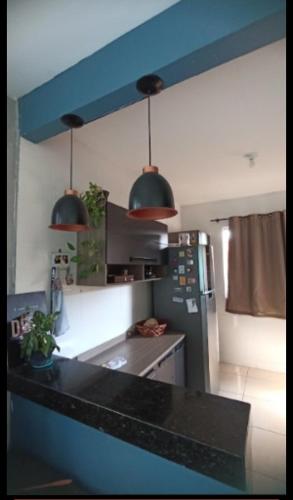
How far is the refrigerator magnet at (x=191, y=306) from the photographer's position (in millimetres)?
2604

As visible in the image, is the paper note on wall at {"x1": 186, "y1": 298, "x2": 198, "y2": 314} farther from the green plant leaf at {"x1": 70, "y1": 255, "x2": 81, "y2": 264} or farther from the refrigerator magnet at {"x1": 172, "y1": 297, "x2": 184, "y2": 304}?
the green plant leaf at {"x1": 70, "y1": 255, "x2": 81, "y2": 264}

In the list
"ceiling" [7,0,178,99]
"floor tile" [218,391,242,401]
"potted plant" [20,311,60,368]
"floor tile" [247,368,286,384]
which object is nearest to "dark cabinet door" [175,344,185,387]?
"floor tile" [218,391,242,401]

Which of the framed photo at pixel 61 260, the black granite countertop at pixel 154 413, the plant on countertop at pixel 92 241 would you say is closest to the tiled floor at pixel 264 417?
the black granite countertop at pixel 154 413

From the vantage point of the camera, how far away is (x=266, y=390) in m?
2.87

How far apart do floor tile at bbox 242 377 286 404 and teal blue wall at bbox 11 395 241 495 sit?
2417 millimetres

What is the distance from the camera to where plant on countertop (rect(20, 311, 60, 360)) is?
1.29m

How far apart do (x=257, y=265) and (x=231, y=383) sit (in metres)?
1.61

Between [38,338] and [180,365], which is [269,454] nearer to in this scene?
[180,365]

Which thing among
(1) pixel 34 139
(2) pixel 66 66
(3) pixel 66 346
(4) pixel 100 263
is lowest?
(3) pixel 66 346

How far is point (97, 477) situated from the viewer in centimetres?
98

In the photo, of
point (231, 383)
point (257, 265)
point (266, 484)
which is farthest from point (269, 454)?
point (257, 265)

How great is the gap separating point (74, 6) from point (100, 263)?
4.26 feet

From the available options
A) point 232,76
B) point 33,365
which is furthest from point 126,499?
point 232,76

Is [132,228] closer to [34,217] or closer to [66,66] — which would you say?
[34,217]
